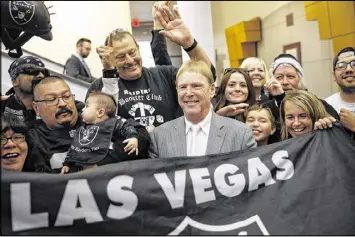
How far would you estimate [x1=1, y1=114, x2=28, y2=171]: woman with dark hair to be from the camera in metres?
2.11

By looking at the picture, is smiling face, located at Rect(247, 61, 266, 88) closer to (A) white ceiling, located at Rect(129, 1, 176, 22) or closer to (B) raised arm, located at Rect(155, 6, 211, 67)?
(B) raised arm, located at Rect(155, 6, 211, 67)

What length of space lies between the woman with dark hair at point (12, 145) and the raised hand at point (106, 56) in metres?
0.63

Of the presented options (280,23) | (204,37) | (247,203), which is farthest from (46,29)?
(280,23)

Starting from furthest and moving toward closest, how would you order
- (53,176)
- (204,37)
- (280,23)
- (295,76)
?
1. (280,23)
2. (204,37)
3. (295,76)
4. (53,176)

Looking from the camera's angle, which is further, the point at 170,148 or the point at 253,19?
the point at 253,19

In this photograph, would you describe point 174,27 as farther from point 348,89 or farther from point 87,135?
point 348,89

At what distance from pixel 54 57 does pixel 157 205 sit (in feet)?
28.5

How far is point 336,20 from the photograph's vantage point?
6.99 metres

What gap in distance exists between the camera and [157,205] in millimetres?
2041

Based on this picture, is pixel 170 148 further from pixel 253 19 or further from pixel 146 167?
pixel 253 19

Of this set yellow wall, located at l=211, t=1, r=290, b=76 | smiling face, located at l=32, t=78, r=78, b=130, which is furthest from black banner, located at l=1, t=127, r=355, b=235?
yellow wall, located at l=211, t=1, r=290, b=76

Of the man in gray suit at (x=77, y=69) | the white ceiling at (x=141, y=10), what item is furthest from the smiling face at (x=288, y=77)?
the white ceiling at (x=141, y=10)

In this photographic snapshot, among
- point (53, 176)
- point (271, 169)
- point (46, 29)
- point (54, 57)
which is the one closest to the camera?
point (53, 176)

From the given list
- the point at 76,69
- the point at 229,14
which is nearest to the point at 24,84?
the point at 76,69
